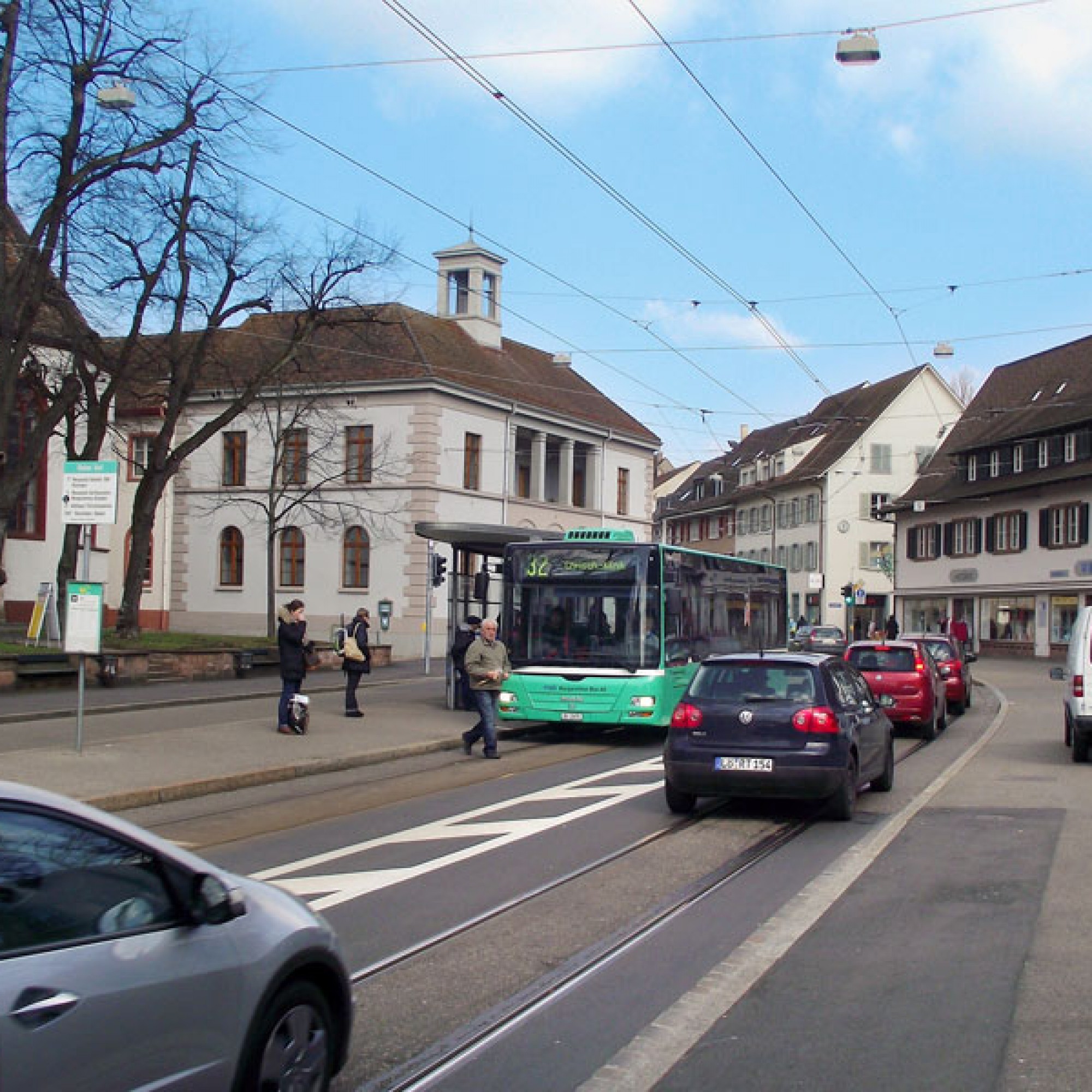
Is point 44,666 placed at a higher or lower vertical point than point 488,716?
higher

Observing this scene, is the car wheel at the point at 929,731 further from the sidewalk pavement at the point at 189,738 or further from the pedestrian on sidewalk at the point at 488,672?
the pedestrian on sidewalk at the point at 488,672

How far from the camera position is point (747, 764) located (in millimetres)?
11461

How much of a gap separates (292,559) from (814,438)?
40.2 metres

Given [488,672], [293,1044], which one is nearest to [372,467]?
[488,672]

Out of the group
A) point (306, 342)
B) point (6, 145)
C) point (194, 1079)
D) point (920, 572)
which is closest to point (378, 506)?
point (306, 342)

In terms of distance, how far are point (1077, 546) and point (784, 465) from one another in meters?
30.3

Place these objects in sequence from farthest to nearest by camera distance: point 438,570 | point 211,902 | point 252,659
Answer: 1. point 252,659
2. point 438,570
3. point 211,902

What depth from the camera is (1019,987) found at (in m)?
6.41

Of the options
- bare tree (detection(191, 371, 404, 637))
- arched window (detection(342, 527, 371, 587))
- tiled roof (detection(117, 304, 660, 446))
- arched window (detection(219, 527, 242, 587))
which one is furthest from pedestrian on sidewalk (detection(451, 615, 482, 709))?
arched window (detection(219, 527, 242, 587))

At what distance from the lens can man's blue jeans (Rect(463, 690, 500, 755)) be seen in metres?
16.5

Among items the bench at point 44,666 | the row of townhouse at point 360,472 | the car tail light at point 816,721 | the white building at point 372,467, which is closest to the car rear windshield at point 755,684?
the car tail light at point 816,721

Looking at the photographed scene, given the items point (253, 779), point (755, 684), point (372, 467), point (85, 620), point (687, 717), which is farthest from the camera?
point (372, 467)

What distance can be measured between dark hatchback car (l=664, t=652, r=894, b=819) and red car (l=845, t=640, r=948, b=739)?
8.34m

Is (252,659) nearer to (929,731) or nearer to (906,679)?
(906,679)
